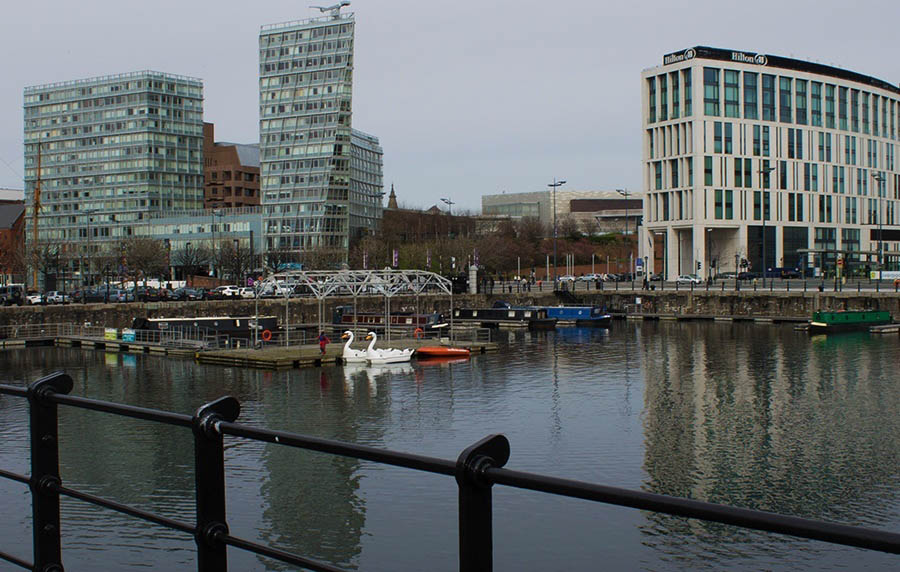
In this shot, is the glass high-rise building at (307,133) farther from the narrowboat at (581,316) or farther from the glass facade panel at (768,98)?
the glass facade panel at (768,98)

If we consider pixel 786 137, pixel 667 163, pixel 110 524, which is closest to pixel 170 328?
pixel 110 524

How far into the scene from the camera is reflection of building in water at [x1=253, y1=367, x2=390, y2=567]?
19.5m

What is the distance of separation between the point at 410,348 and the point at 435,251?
55.9m

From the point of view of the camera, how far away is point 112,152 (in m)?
140

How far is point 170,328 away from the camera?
203 feet

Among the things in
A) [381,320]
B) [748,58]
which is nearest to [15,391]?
[381,320]

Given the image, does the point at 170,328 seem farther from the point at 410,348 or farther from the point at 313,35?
the point at 313,35

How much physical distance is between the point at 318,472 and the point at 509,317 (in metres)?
54.2

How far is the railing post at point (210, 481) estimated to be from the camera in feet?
11.1

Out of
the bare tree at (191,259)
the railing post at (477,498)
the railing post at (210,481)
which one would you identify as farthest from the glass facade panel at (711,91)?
the railing post at (477,498)

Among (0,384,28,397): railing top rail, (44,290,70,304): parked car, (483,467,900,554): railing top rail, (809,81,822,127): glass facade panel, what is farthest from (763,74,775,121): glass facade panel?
(483,467,900,554): railing top rail

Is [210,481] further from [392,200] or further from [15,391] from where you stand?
[392,200]

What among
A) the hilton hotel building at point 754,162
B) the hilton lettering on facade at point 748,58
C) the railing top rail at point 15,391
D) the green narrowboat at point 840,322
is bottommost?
the green narrowboat at point 840,322

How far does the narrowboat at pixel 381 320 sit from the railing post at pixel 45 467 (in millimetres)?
58722
